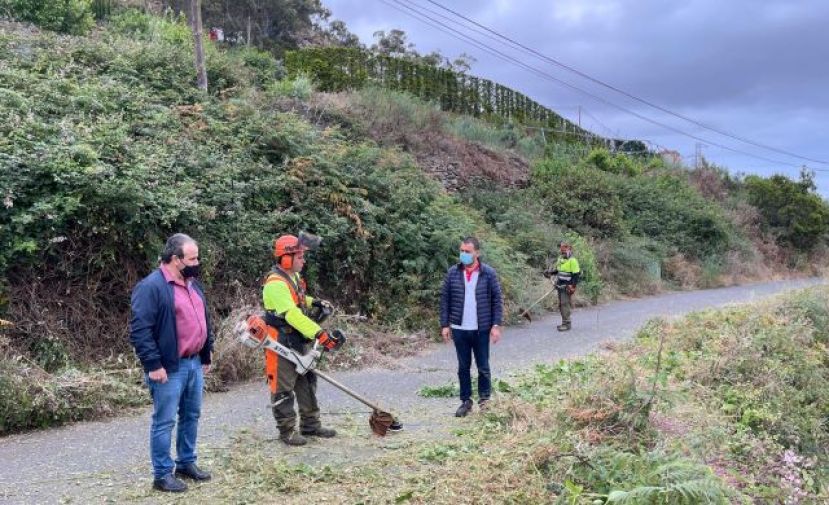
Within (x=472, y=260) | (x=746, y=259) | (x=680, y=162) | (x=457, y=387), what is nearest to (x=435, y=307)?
(x=457, y=387)

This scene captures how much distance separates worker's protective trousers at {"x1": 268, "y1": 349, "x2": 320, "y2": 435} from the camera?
260 inches

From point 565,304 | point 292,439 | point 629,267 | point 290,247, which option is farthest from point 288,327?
point 629,267

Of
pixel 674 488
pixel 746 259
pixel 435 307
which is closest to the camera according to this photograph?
pixel 674 488

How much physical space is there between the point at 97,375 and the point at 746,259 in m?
27.5

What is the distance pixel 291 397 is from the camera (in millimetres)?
6699

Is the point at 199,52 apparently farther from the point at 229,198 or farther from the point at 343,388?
the point at 343,388

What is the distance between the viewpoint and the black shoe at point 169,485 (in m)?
5.45

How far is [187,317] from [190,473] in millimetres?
1284

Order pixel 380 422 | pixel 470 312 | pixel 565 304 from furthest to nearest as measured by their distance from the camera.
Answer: pixel 565 304 → pixel 470 312 → pixel 380 422

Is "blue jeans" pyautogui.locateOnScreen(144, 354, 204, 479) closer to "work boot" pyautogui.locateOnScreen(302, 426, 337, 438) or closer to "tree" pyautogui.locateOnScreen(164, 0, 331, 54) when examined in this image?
"work boot" pyautogui.locateOnScreen(302, 426, 337, 438)

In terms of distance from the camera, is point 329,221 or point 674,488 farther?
point 329,221

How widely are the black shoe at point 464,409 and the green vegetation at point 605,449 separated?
198 millimetres

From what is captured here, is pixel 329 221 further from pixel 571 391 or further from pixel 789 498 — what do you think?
pixel 789 498

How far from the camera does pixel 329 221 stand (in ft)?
41.7
